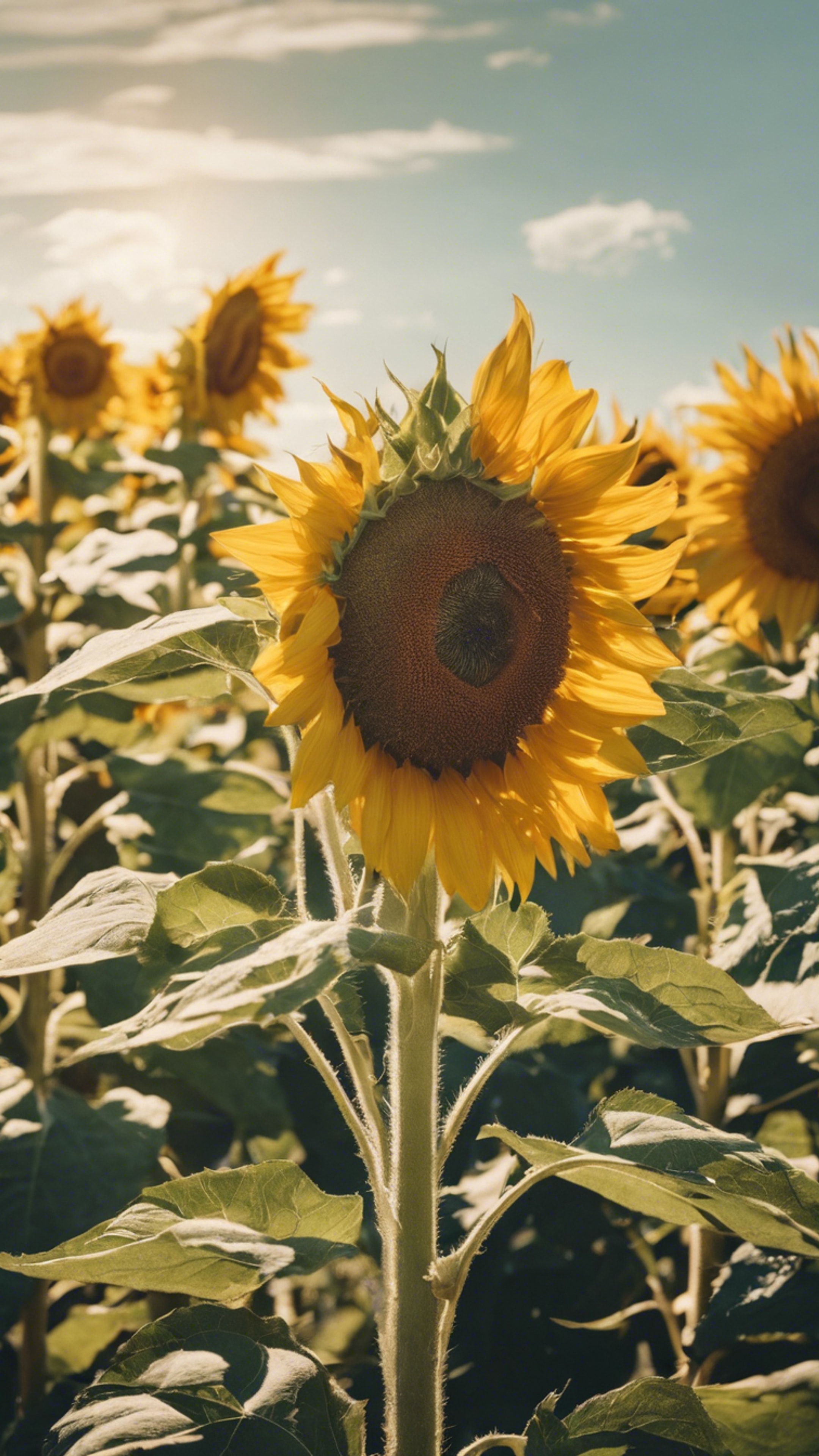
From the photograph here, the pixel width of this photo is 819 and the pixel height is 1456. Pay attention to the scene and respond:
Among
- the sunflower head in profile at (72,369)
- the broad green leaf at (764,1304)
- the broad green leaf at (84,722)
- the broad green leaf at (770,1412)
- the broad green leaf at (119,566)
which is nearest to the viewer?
the broad green leaf at (770,1412)

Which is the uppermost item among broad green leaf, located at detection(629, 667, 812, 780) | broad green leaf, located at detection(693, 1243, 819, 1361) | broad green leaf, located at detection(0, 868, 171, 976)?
broad green leaf, located at detection(629, 667, 812, 780)

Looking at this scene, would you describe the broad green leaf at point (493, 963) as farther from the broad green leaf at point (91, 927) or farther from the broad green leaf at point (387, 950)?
the broad green leaf at point (91, 927)

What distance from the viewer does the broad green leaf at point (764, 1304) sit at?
78.3 inches

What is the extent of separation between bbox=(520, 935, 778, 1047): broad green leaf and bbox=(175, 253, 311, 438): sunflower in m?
3.53

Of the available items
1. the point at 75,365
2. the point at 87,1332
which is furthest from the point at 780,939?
the point at 75,365

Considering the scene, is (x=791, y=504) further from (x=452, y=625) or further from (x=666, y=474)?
(x=452, y=625)

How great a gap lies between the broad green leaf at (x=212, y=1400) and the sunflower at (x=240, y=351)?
3669 millimetres

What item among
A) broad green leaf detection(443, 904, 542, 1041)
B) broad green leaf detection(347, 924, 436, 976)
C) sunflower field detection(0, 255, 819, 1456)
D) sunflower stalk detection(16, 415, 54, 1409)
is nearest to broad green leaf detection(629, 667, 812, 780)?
sunflower field detection(0, 255, 819, 1456)

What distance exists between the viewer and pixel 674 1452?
55.1 inches

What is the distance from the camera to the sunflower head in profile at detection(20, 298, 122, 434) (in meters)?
4.21

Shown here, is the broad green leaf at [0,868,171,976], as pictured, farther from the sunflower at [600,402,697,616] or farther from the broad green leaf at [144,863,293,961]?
the sunflower at [600,402,697,616]

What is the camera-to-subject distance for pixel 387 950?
1.06 metres

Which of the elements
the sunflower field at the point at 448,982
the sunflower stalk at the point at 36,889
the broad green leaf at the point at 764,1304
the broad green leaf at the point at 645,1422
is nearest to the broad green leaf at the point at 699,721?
the sunflower field at the point at 448,982

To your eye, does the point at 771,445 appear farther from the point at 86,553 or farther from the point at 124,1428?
the point at 124,1428
